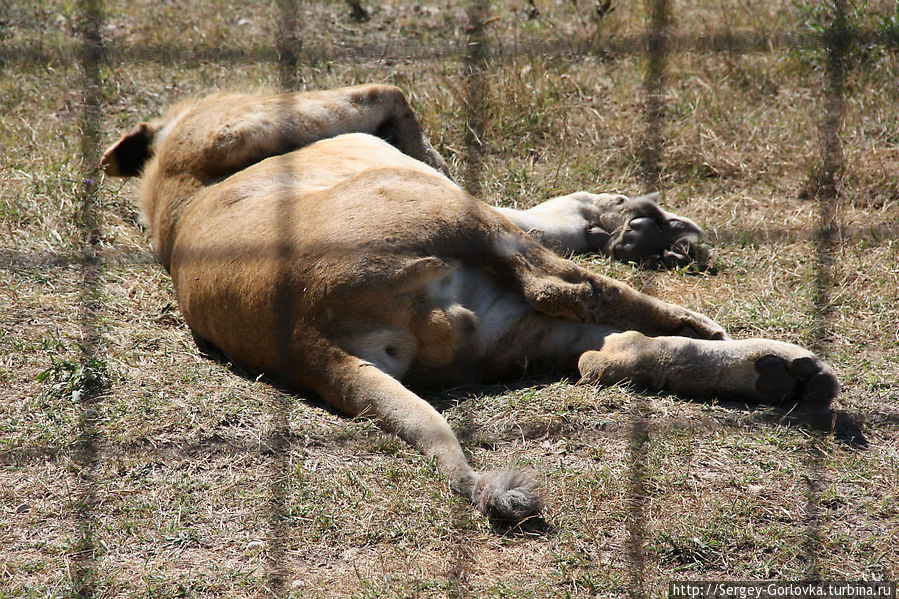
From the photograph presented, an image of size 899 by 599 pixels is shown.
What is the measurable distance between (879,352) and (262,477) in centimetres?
247

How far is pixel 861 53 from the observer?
19.7 feet

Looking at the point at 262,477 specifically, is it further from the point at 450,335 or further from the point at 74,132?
the point at 74,132

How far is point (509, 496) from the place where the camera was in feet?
8.63

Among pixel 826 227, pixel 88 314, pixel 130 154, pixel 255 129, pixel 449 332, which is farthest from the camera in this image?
pixel 130 154

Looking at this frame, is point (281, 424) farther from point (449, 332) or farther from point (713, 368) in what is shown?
point (713, 368)

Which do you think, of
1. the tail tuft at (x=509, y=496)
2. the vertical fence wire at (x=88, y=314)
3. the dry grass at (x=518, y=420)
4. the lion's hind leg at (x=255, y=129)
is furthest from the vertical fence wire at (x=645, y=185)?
the vertical fence wire at (x=88, y=314)

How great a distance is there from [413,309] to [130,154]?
2.63 meters

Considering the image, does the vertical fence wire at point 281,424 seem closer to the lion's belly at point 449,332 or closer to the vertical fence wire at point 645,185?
the lion's belly at point 449,332

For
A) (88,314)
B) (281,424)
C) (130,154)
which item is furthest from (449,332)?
(130,154)

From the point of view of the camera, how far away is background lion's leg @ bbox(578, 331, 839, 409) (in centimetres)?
326

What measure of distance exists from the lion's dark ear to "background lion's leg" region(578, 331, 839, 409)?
296 cm

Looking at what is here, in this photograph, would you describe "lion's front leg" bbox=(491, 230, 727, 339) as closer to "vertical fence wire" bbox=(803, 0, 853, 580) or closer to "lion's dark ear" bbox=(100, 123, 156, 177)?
"vertical fence wire" bbox=(803, 0, 853, 580)

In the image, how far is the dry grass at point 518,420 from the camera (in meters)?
2.57

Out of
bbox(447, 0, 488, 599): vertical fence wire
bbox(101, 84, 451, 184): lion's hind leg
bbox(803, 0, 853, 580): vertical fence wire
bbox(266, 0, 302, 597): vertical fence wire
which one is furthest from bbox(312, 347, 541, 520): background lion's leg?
bbox(447, 0, 488, 599): vertical fence wire
